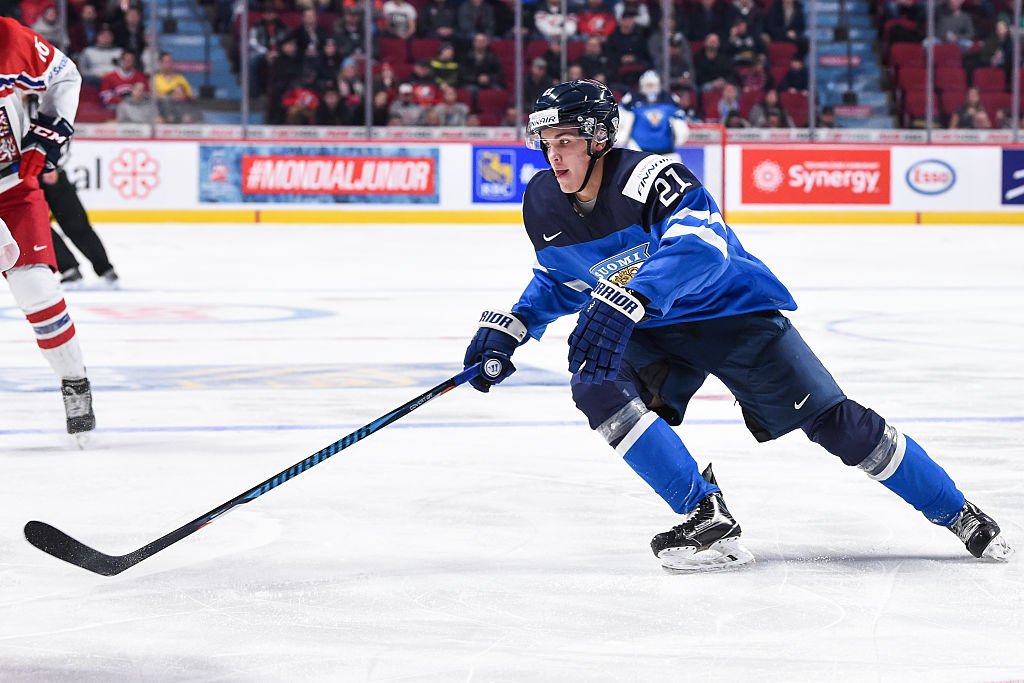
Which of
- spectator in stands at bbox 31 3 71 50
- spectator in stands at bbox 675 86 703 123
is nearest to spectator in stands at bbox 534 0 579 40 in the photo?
spectator in stands at bbox 675 86 703 123

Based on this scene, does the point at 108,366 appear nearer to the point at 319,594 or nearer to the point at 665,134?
the point at 319,594

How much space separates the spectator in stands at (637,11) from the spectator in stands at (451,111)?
1565mm

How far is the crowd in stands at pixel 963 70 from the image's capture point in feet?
44.5

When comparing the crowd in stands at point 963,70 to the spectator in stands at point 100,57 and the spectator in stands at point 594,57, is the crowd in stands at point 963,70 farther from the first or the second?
the spectator in stands at point 100,57

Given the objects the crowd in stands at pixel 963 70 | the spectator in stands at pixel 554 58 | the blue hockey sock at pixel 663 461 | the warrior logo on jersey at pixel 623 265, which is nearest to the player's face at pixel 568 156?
the warrior logo on jersey at pixel 623 265

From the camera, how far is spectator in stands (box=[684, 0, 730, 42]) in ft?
45.0

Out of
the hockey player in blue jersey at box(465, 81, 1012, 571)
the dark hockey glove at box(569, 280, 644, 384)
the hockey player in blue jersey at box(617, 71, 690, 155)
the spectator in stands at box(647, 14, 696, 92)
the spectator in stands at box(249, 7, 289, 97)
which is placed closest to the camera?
the dark hockey glove at box(569, 280, 644, 384)

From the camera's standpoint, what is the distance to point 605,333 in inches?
91.4

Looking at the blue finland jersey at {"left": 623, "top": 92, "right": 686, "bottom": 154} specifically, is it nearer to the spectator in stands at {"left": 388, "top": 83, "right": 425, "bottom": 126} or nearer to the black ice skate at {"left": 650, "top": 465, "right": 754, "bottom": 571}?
the spectator in stands at {"left": 388, "top": 83, "right": 425, "bottom": 126}

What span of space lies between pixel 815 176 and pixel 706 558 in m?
11.5

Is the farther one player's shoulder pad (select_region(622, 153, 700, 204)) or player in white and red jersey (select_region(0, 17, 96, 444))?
player in white and red jersey (select_region(0, 17, 96, 444))

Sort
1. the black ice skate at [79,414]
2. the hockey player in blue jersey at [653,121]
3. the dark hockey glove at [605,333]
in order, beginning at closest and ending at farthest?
the dark hockey glove at [605,333], the black ice skate at [79,414], the hockey player in blue jersey at [653,121]

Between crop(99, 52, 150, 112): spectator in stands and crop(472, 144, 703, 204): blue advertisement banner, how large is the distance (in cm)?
291

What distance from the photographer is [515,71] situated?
1330 centimetres
